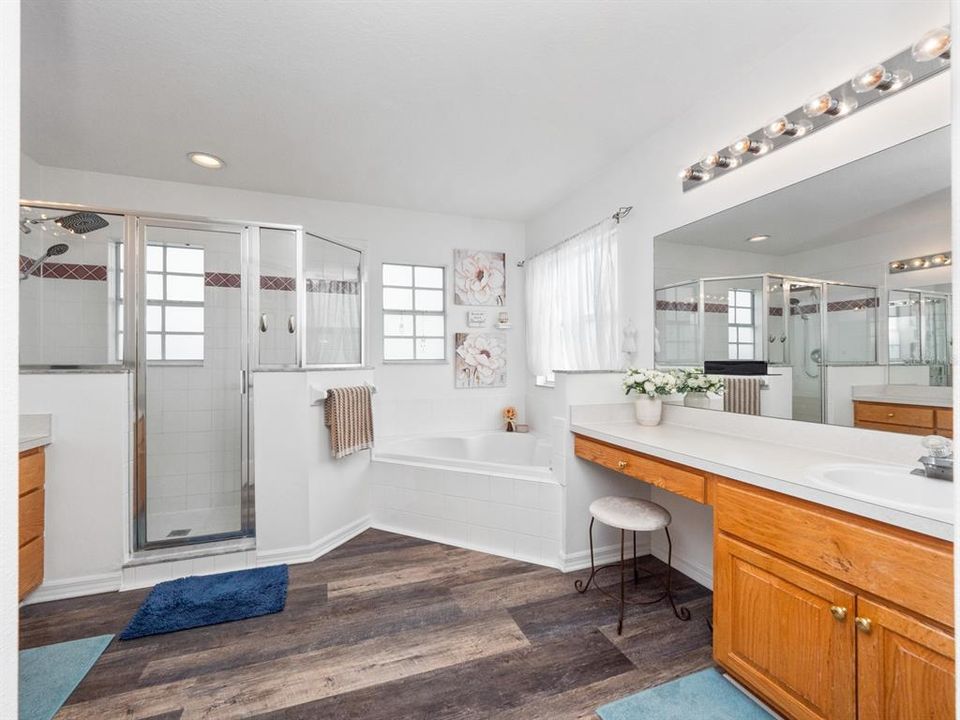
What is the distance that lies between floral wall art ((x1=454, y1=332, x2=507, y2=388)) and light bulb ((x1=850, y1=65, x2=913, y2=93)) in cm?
288

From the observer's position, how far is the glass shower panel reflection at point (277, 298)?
2.53m

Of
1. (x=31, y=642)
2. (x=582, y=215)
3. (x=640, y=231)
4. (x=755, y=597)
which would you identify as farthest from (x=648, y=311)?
(x=31, y=642)

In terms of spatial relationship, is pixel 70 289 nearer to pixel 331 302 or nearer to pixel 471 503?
pixel 331 302

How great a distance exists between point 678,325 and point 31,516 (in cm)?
343

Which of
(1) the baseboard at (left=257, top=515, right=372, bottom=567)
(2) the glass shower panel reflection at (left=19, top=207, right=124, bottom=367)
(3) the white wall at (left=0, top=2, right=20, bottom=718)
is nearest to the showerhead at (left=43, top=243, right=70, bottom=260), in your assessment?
(2) the glass shower panel reflection at (left=19, top=207, right=124, bottom=367)

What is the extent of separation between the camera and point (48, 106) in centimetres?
215

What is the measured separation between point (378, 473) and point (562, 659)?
177 centimetres

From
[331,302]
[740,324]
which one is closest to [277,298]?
[331,302]

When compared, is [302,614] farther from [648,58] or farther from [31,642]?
[648,58]

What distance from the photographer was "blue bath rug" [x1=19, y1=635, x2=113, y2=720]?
144 centimetres

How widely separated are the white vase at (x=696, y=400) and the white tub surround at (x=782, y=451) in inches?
1.4

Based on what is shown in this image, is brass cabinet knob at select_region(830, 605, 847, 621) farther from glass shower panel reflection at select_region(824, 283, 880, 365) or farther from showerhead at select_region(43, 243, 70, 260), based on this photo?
showerhead at select_region(43, 243, 70, 260)

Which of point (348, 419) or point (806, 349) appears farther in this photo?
point (348, 419)

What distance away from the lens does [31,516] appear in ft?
6.53
